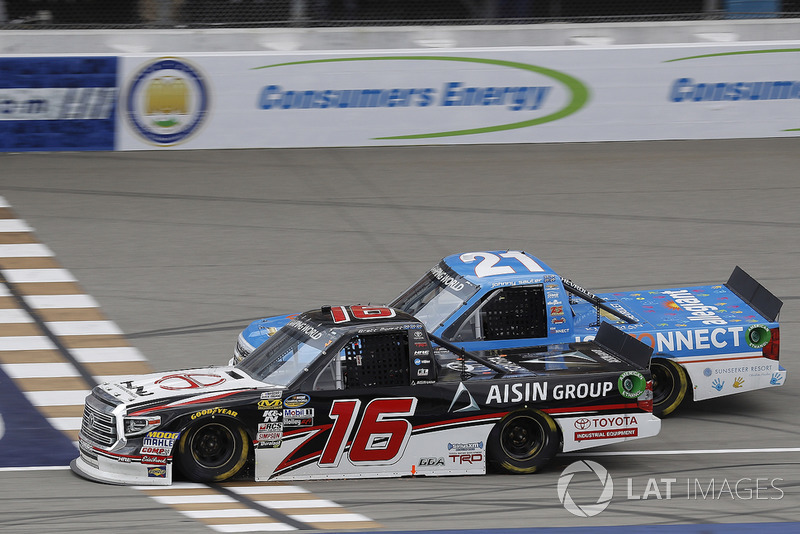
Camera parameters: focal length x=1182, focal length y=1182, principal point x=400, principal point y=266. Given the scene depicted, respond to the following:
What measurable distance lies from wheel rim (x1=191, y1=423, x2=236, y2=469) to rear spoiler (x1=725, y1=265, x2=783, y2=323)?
482cm

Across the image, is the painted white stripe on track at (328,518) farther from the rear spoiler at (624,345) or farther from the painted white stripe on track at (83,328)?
the painted white stripe on track at (83,328)

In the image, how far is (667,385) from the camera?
32.9 ft

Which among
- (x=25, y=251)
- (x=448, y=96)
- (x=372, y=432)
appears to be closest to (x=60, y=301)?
(x=25, y=251)

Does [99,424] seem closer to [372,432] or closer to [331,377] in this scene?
[331,377]

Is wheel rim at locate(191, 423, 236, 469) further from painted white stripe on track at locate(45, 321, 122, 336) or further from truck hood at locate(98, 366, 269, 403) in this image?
painted white stripe on track at locate(45, 321, 122, 336)

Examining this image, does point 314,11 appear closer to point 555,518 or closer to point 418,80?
point 418,80

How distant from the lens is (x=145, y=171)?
17.8 metres

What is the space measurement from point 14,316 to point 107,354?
65.7 inches

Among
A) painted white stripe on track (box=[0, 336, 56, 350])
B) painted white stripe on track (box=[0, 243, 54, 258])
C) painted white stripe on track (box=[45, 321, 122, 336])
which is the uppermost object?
painted white stripe on track (box=[0, 336, 56, 350])

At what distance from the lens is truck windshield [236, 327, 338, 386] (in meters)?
8.48

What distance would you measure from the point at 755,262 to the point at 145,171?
8939 mm

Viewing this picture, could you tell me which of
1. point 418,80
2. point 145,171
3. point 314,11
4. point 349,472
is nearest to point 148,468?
point 349,472

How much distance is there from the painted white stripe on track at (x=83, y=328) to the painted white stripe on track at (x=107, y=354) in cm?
47

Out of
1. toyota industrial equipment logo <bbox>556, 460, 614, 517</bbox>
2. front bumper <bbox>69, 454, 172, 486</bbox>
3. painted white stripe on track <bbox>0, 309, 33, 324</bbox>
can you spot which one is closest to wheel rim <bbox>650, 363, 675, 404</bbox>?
toyota industrial equipment logo <bbox>556, 460, 614, 517</bbox>
